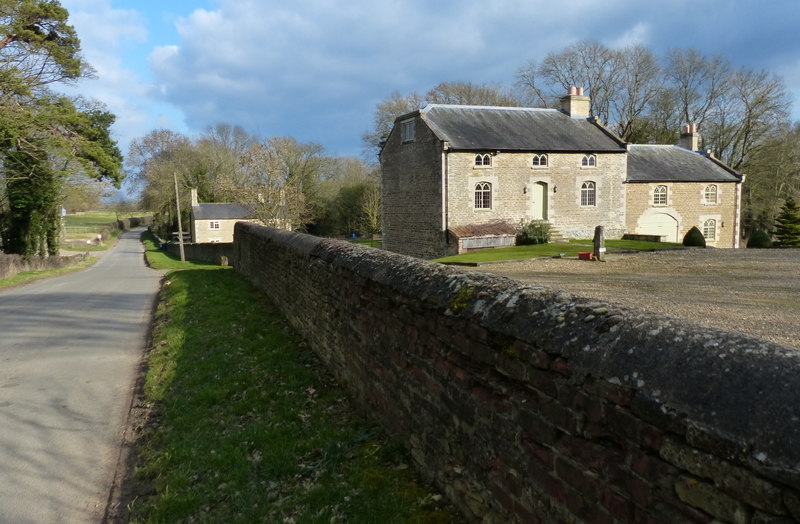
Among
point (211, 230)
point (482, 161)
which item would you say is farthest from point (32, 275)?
point (211, 230)

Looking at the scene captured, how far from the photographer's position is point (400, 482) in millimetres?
4078

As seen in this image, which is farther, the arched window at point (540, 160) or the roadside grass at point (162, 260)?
the roadside grass at point (162, 260)

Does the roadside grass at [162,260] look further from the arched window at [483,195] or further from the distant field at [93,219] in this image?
the arched window at [483,195]

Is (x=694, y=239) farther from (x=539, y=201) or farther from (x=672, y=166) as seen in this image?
(x=539, y=201)

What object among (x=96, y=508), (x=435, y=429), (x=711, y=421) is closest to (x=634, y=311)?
(x=711, y=421)

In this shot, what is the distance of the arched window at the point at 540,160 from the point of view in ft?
106

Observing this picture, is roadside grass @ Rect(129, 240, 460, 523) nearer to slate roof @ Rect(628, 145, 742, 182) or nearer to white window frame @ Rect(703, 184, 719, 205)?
slate roof @ Rect(628, 145, 742, 182)

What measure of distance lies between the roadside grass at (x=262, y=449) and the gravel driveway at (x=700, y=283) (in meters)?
3.01

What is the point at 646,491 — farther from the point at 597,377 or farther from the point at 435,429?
the point at 435,429

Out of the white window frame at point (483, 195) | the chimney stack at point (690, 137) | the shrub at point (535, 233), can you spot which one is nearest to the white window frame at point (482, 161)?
the white window frame at point (483, 195)

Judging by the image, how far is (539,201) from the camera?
33.2 m

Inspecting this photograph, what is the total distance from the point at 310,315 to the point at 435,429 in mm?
4451

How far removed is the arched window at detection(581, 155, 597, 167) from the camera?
3303cm

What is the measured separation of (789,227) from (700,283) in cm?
2852
